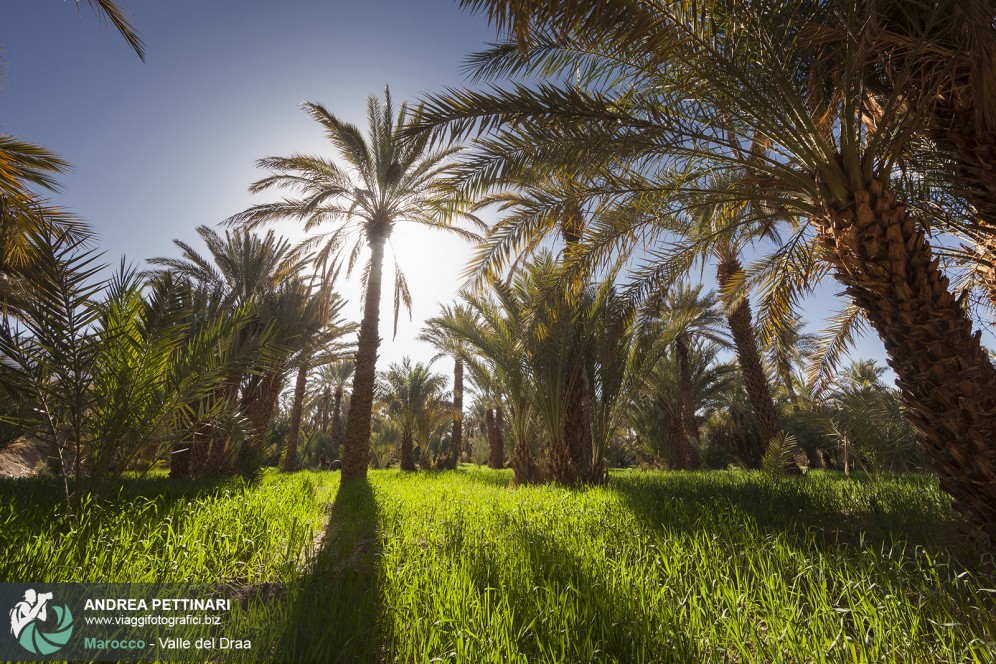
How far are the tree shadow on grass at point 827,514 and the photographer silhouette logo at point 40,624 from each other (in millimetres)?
3641

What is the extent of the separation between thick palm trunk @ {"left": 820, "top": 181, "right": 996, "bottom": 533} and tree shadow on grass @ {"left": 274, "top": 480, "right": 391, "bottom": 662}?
4.24 m

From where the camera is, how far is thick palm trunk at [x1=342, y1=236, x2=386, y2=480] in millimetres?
9508

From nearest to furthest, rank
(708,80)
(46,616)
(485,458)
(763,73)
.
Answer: (46,616) → (763,73) → (708,80) → (485,458)

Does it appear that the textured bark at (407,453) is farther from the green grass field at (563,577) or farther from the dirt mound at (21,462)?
the green grass field at (563,577)

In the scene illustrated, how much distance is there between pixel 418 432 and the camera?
18.2 meters

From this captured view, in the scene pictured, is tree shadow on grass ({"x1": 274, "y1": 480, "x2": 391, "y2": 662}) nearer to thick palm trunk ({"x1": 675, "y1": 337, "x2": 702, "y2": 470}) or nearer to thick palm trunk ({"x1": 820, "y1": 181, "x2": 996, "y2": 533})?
thick palm trunk ({"x1": 820, "y1": 181, "x2": 996, "y2": 533})

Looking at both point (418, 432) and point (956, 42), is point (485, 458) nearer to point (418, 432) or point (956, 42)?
point (418, 432)

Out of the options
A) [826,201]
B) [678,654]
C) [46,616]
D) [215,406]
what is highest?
[826,201]

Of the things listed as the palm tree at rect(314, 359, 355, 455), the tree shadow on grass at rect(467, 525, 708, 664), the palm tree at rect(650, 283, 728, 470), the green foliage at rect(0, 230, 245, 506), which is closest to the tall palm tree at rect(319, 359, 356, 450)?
the palm tree at rect(314, 359, 355, 455)

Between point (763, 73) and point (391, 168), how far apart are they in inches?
322

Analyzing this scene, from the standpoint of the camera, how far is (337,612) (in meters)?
2.15

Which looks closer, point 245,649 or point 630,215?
point 245,649

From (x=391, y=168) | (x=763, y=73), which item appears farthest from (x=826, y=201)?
(x=391, y=168)

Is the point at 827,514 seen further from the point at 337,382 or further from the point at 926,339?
the point at 337,382
